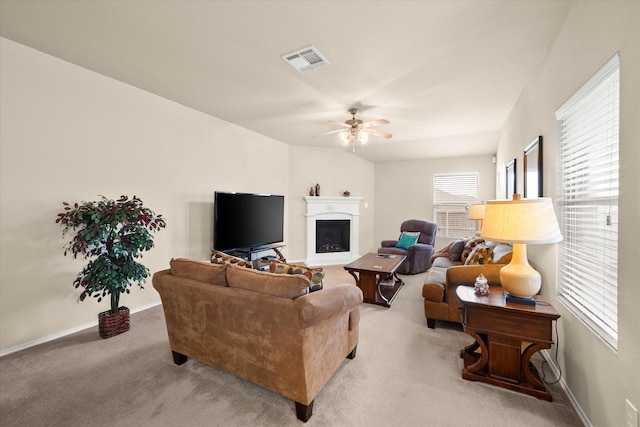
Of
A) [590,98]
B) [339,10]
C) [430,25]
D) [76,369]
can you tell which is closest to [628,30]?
[590,98]

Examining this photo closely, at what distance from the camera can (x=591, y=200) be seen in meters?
1.73

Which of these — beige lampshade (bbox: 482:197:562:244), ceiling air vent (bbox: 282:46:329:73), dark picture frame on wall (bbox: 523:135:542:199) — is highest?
ceiling air vent (bbox: 282:46:329:73)

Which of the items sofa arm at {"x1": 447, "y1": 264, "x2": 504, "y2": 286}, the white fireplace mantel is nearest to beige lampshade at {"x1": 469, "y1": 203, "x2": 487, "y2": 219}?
sofa arm at {"x1": 447, "y1": 264, "x2": 504, "y2": 286}

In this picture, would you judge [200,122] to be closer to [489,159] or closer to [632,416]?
[632,416]

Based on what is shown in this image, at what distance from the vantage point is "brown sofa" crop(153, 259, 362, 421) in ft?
5.59

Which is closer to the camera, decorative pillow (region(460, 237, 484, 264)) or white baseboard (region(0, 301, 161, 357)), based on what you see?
white baseboard (region(0, 301, 161, 357))

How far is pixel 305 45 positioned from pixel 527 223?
2301 mm

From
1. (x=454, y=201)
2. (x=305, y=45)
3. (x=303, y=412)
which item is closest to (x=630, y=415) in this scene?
(x=303, y=412)

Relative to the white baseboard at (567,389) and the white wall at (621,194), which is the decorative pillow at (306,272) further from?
the white baseboard at (567,389)

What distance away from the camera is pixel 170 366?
7.59ft

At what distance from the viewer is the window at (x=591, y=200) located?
4.90 ft

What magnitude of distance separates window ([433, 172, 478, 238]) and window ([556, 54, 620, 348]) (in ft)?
15.7

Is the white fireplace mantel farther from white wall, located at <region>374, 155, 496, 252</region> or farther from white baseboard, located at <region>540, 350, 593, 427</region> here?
white baseboard, located at <region>540, 350, 593, 427</region>

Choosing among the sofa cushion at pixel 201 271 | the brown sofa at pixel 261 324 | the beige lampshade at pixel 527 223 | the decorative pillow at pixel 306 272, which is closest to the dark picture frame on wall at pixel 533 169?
the beige lampshade at pixel 527 223
